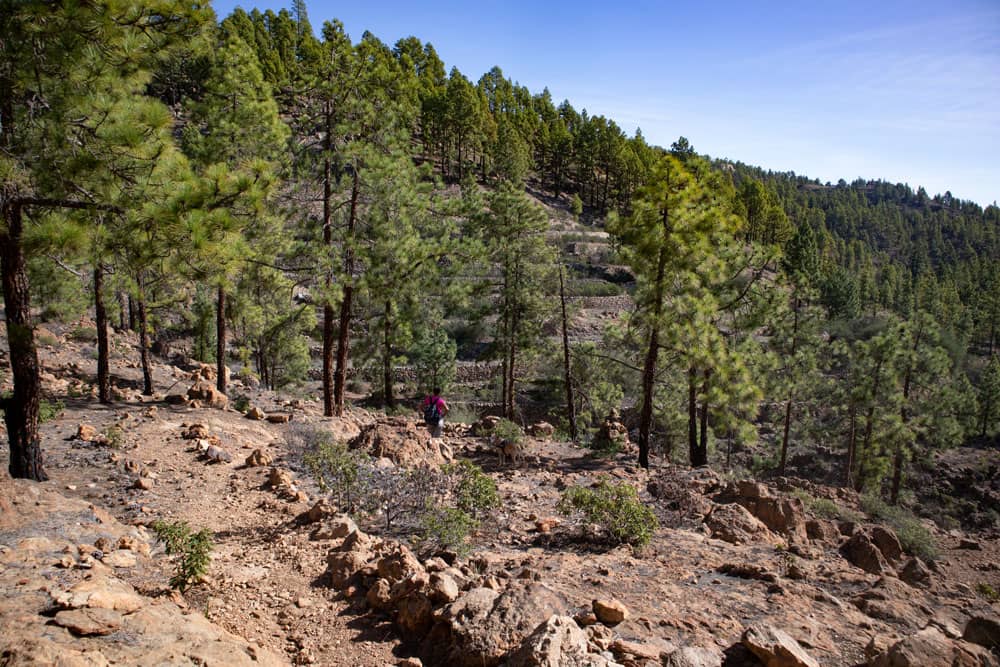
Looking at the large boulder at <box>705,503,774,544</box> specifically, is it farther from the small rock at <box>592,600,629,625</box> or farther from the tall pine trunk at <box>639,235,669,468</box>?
the tall pine trunk at <box>639,235,669,468</box>

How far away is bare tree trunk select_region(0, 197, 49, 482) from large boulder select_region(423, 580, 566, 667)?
535cm

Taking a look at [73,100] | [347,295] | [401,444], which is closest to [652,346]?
[401,444]

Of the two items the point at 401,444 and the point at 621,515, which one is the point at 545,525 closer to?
the point at 621,515

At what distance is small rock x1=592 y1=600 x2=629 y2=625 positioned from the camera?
4.40 metres

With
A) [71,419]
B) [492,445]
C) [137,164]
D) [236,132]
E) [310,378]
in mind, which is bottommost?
[310,378]

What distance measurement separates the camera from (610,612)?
4406 millimetres

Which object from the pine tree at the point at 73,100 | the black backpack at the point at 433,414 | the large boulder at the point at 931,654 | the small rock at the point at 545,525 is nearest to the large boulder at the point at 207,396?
the black backpack at the point at 433,414

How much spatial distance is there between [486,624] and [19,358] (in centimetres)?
586

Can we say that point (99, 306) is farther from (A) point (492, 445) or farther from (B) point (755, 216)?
(B) point (755, 216)

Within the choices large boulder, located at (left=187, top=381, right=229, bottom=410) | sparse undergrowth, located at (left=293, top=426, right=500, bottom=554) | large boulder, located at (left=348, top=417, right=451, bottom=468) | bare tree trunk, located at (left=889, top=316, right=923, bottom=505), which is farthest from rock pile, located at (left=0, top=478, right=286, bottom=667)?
bare tree trunk, located at (left=889, top=316, right=923, bottom=505)

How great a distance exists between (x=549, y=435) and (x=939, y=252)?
142370 millimetres

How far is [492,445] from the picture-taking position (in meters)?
11.8

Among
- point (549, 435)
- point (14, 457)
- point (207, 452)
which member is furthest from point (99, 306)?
point (549, 435)

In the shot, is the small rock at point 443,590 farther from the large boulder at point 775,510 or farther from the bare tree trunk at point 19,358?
the large boulder at point 775,510
